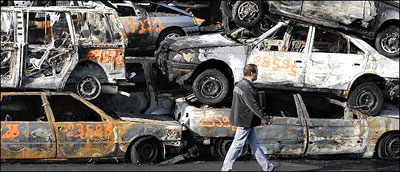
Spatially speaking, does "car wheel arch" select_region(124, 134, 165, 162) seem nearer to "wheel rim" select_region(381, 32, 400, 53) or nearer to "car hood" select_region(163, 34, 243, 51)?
"car hood" select_region(163, 34, 243, 51)

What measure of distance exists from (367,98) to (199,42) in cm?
323

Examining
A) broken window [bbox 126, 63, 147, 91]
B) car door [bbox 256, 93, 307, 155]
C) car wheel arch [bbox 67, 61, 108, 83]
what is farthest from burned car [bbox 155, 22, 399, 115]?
car wheel arch [bbox 67, 61, 108, 83]

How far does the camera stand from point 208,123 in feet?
36.4

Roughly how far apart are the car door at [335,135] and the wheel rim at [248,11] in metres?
1.97

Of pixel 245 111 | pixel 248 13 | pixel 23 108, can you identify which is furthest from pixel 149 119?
pixel 248 13

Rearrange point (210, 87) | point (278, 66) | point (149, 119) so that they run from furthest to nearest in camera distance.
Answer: point (278, 66)
point (210, 87)
point (149, 119)

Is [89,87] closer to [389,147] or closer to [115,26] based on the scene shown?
[115,26]

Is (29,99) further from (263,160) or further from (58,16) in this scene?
(263,160)

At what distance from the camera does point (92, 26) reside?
12320mm

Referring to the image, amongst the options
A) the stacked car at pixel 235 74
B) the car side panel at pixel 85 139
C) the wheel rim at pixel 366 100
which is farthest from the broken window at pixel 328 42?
the car side panel at pixel 85 139

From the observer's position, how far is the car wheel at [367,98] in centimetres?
1226

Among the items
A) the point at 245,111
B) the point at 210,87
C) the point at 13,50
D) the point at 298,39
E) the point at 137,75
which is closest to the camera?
the point at 245,111

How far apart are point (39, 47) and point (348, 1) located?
18.6 feet

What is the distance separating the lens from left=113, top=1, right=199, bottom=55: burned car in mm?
14703
